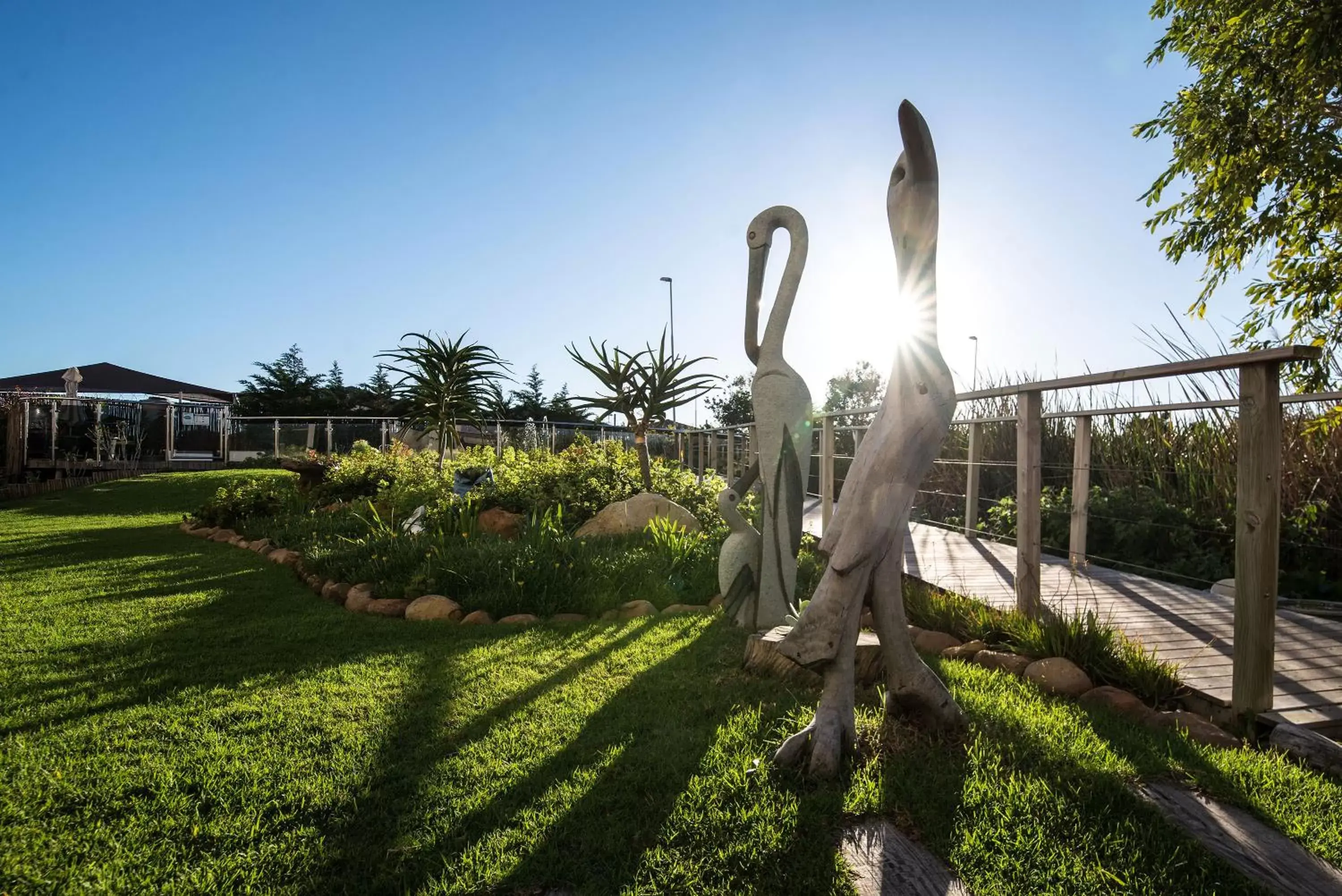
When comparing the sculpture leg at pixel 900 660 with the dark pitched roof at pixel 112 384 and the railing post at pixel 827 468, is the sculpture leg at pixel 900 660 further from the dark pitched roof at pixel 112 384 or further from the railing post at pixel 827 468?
the dark pitched roof at pixel 112 384

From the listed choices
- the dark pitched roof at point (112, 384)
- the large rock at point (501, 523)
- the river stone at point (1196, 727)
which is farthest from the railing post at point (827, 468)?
the dark pitched roof at point (112, 384)

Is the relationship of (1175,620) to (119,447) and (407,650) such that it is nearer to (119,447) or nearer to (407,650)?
(407,650)

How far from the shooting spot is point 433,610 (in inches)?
180

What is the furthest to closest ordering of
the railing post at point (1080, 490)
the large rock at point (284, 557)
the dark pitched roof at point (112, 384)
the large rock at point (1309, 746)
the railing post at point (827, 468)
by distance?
1. the dark pitched roof at point (112, 384)
2. the railing post at point (827, 468)
3. the large rock at point (284, 557)
4. the railing post at point (1080, 490)
5. the large rock at point (1309, 746)

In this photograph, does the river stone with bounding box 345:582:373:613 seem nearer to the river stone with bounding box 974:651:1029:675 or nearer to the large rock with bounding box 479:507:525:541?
the large rock with bounding box 479:507:525:541

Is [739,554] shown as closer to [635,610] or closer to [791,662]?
[791,662]

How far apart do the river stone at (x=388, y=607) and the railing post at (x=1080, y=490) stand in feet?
15.4

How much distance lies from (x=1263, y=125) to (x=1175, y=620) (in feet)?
12.9

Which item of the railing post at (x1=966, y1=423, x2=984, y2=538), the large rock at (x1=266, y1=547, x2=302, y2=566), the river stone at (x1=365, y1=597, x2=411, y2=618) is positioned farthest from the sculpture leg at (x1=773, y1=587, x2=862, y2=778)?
the large rock at (x1=266, y1=547, x2=302, y2=566)

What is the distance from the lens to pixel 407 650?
3.83m

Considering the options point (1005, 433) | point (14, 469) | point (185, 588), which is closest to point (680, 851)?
point (185, 588)

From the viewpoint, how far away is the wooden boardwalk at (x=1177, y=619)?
3.03 meters

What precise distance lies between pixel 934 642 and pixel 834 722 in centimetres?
188

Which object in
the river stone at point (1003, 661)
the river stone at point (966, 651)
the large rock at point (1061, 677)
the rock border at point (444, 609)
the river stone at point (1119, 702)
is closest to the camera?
the river stone at point (1119, 702)
